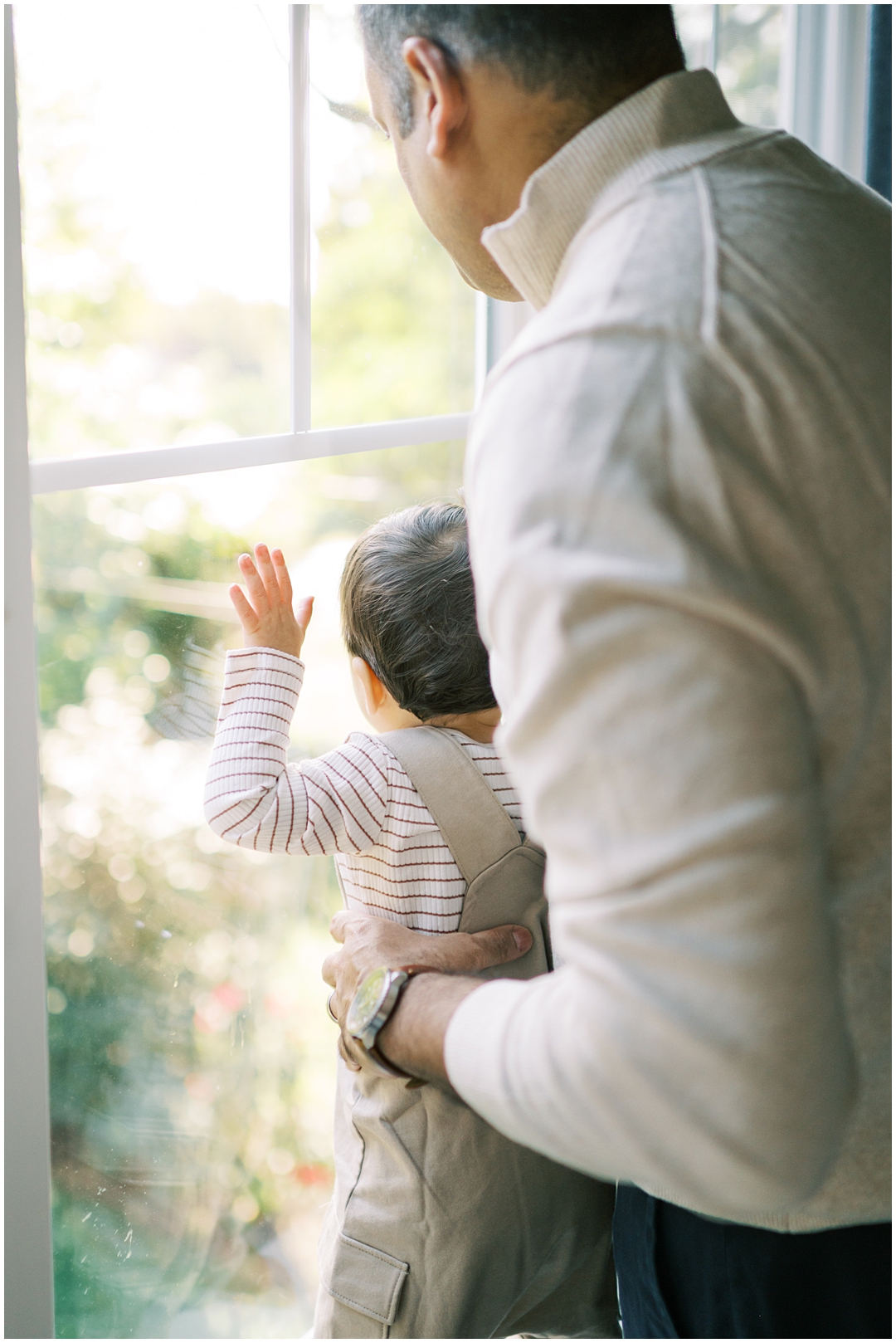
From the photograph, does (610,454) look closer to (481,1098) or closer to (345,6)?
(481,1098)

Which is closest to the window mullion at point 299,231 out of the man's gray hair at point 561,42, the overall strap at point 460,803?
the overall strap at point 460,803

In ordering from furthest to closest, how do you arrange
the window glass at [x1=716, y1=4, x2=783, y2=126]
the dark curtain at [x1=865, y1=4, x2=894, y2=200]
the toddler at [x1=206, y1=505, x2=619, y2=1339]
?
the window glass at [x1=716, y1=4, x2=783, y2=126] < the dark curtain at [x1=865, y1=4, x2=894, y2=200] < the toddler at [x1=206, y1=505, x2=619, y2=1339]

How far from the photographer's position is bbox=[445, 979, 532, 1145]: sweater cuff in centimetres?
65

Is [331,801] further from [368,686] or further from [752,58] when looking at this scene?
[752,58]

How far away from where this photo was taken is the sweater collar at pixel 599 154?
2.37 ft

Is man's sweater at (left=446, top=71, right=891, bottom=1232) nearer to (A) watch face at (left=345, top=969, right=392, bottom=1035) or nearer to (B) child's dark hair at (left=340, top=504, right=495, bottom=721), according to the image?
(A) watch face at (left=345, top=969, right=392, bottom=1035)

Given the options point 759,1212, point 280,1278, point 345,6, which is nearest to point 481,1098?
point 759,1212

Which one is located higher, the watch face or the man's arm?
the man's arm

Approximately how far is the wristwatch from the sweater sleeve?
25 cm

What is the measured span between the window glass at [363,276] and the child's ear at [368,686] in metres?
0.39

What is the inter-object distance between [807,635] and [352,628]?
0.74m

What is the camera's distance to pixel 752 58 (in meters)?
2.38

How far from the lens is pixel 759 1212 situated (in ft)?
2.07

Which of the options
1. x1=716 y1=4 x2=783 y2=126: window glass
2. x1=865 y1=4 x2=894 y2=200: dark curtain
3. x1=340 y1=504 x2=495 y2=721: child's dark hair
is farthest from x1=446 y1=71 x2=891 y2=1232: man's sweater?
x1=716 y1=4 x2=783 y2=126: window glass
